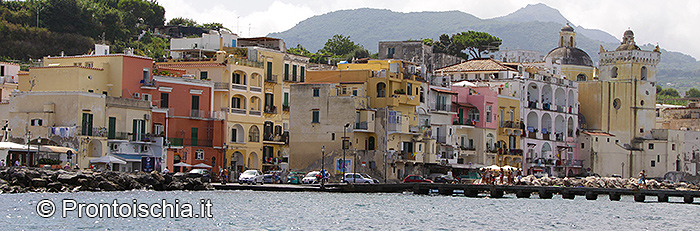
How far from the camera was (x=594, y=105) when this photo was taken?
98438mm

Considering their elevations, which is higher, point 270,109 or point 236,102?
point 236,102

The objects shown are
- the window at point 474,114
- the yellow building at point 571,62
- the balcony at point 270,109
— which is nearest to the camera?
the balcony at point 270,109

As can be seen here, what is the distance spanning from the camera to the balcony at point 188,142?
6762cm

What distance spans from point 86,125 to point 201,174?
24.5 feet

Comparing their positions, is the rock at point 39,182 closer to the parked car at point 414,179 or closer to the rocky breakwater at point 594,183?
the parked car at point 414,179

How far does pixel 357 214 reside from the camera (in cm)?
4816

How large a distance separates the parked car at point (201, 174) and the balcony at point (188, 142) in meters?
3.06

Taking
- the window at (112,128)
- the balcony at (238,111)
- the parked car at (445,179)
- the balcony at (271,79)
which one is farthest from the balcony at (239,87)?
the parked car at (445,179)

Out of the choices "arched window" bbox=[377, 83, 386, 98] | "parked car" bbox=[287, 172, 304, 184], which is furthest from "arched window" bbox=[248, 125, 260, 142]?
"arched window" bbox=[377, 83, 386, 98]

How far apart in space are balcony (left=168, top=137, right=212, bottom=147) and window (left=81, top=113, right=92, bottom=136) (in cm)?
685

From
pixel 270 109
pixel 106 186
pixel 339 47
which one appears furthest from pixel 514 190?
pixel 339 47

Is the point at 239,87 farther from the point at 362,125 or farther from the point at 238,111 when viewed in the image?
the point at 362,125

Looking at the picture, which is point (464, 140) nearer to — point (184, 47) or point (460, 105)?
point (460, 105)

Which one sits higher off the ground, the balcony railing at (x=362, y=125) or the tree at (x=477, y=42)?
the tree at (x=477, y=42)
